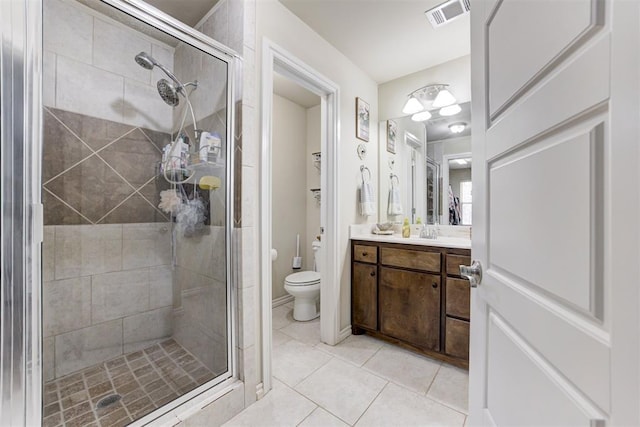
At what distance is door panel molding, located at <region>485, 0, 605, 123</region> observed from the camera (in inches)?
16.7

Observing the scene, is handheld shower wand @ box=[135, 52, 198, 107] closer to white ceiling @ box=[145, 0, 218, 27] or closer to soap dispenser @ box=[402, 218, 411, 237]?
white ceiling @ box=[145, 0, 218, 27]

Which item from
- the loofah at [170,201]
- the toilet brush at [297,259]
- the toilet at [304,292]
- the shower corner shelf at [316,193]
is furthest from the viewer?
the shower corner shelf at [316,193]

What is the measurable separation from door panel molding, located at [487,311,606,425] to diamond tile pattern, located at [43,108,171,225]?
2023 millimetres

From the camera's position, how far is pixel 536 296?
1.85 feet

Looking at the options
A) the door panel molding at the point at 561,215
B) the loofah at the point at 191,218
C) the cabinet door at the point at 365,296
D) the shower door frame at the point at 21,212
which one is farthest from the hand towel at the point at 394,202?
the shower door frame at the point at 21,212

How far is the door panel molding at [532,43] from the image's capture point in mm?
423

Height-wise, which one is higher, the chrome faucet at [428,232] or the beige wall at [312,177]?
the beige wall at [312,177]

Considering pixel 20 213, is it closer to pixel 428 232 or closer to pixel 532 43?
pixel 532 43

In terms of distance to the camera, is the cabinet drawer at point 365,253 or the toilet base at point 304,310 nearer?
the cabinet drawer at point 365,253

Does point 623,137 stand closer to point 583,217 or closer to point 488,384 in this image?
point 583,217

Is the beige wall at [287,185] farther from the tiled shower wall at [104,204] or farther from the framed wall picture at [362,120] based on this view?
the tiled shower wall at [104,204]

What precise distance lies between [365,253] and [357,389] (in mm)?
1006

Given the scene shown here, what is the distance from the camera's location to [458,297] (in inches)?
69.3

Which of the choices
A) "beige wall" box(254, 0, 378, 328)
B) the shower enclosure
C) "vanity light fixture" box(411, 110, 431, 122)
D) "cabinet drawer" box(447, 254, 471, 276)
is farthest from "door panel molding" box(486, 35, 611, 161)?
"vanity light fixture" box(411, 110, 431, 122)
